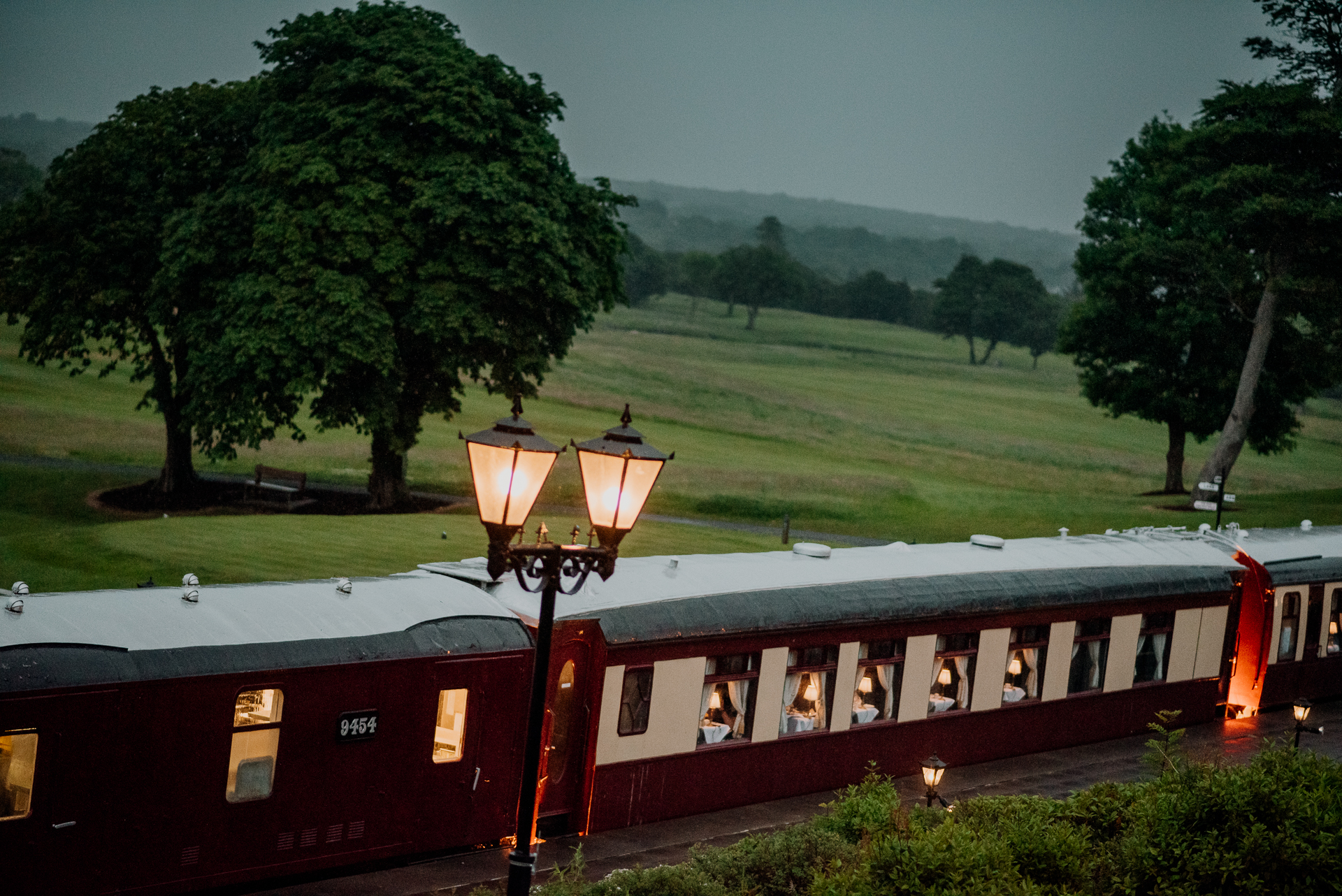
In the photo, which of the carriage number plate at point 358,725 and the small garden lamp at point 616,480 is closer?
the small garden lamp at point 616,480

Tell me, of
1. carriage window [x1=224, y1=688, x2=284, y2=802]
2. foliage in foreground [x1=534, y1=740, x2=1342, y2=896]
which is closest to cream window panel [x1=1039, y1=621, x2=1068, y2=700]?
foliage in foreground [x1=534, y1=740, x2=1342, y2=896]

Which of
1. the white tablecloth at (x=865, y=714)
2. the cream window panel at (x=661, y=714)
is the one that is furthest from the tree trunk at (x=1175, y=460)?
the cream window panel at (x=661, y=714)

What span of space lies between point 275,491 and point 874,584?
25201mm

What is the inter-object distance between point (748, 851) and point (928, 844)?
2946mm

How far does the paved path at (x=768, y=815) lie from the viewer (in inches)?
493

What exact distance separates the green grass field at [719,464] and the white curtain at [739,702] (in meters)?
12.9

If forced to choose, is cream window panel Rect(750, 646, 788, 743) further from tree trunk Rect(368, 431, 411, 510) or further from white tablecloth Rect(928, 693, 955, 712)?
tree trunk Rect(368, 431, 411, 510)

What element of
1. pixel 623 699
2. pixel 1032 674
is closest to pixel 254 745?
pixel 623 699

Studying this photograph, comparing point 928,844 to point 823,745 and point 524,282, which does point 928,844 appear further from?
point 524,282

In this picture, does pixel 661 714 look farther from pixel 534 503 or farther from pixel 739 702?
pixel 534 503

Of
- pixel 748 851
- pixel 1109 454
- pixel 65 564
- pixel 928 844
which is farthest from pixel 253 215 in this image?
pixel 1109 454

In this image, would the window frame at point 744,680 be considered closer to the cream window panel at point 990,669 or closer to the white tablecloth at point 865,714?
the white tablecloth at point 865,714

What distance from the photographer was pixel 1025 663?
19.2m

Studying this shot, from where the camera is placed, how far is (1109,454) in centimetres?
6838
